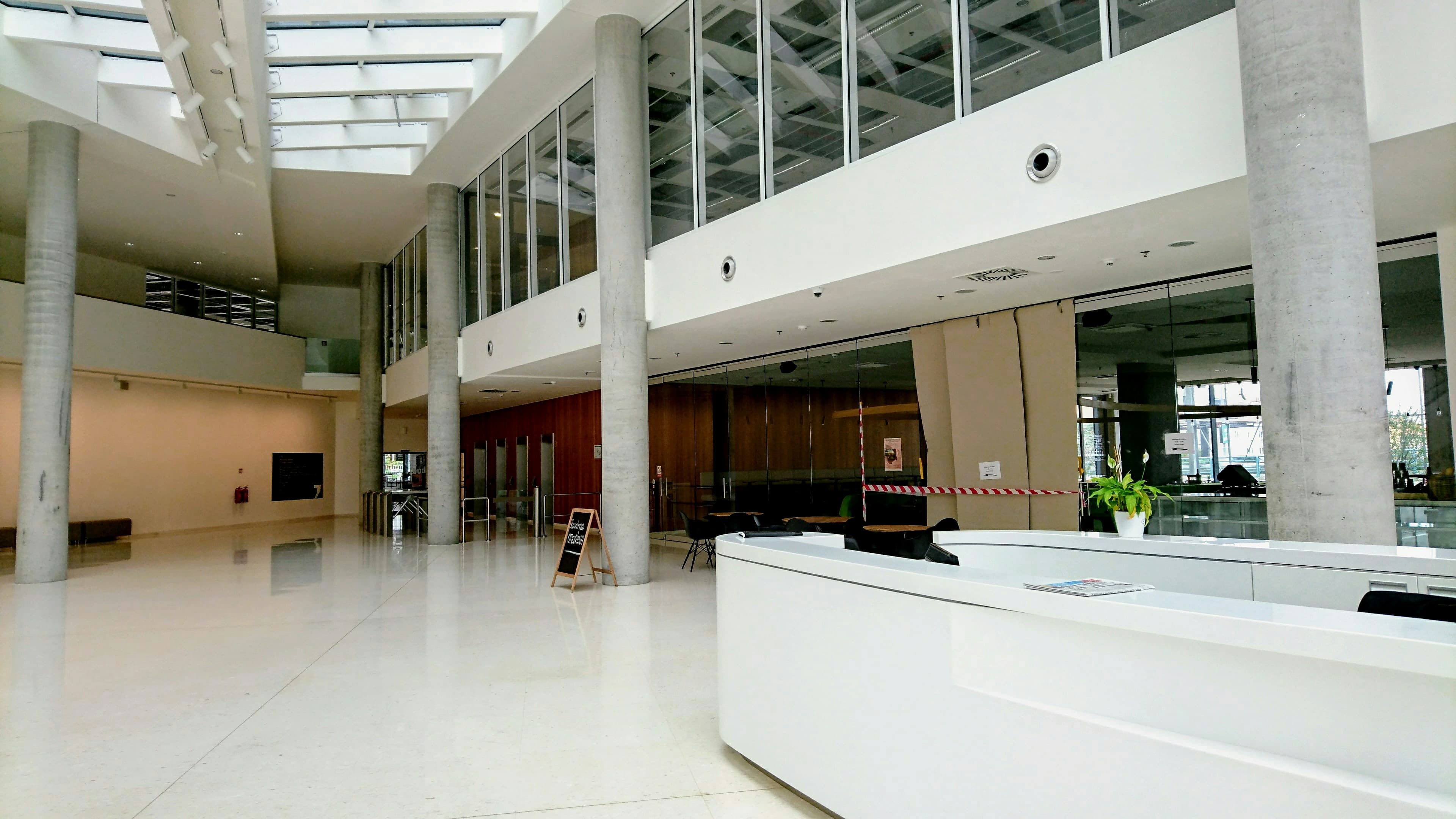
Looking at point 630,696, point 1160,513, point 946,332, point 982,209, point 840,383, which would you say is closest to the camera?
point 630,696

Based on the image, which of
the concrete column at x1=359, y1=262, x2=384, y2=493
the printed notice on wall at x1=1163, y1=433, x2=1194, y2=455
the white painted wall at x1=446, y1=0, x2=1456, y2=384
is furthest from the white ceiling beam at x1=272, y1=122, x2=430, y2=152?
the printed notice on wall at x1=1163, y1=433, x2=1194, y2=455

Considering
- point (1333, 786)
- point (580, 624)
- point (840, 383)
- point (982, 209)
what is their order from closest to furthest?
point (1333, 786)
point (982, 209)
point (580, 624)
point (840, 383)

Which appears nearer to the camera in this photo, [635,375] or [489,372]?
[635,375]

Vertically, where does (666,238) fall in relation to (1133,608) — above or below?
above

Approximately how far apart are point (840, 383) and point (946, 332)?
2270 mm

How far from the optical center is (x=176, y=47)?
8266mm

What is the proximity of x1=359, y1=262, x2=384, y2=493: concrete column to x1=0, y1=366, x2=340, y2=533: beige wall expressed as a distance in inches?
138

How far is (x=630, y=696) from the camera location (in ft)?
16.9

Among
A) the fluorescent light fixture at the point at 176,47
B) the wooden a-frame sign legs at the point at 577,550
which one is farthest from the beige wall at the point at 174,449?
the wooden a-frame sign legs at the point at 577,550

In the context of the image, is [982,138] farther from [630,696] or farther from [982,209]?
[630,696]

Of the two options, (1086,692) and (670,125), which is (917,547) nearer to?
(1086,692)

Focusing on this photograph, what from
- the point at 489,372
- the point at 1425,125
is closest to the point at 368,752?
the point at 1425,125

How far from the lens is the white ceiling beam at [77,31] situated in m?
9.78

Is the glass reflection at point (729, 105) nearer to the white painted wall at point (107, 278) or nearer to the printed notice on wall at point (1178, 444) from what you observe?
the printed notice on wall at point (1178, 444)
